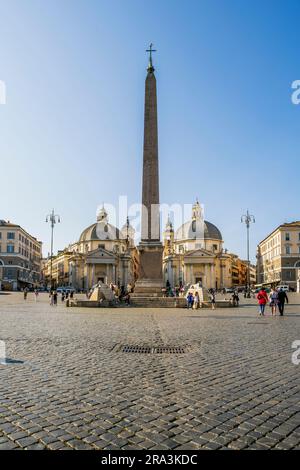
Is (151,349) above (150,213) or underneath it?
underneath

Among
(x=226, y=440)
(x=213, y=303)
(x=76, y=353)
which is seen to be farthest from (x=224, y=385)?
(x=213, y=303)

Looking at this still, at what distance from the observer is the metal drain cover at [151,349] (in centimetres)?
856

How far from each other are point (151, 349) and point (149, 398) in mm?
3838

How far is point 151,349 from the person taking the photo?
29.2 feet

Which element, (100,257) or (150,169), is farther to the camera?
(100,257)

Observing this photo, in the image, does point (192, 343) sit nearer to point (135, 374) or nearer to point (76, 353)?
point (76, 353)

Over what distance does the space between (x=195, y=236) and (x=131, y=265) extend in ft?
52.1

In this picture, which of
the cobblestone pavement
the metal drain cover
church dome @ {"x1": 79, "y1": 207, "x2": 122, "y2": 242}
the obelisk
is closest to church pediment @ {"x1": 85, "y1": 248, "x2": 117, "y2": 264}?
church dome @ {"x1": 79, "y1": 207, "x2": 122, "y2": 242}

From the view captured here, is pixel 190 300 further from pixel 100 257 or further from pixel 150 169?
pixel 100 257

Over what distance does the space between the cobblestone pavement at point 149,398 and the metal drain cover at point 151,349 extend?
21 cm

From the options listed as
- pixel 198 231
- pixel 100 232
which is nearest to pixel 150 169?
pixel 198 231

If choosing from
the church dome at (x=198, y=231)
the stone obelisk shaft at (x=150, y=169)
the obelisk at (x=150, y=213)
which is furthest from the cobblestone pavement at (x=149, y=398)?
the church dome at (x=198, y=231)

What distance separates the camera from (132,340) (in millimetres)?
10312

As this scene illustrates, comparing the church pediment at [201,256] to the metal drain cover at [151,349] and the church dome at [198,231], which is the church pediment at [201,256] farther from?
the metal drain cover at [151,349]
